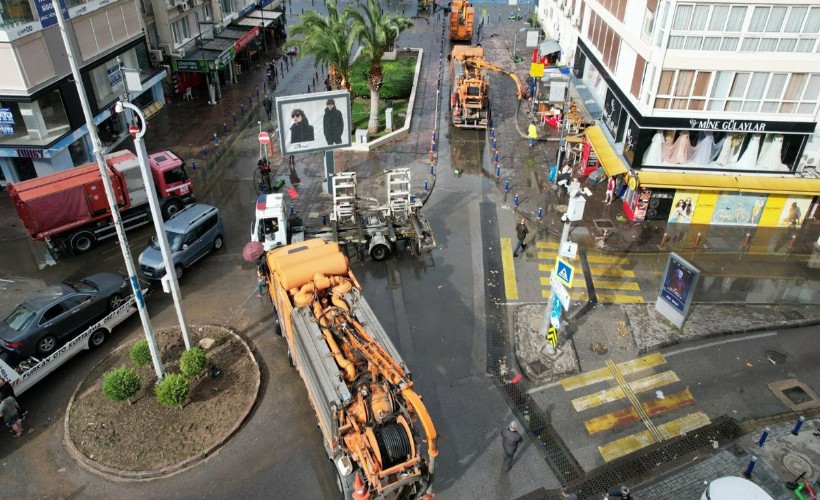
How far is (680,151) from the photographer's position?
25828 mm

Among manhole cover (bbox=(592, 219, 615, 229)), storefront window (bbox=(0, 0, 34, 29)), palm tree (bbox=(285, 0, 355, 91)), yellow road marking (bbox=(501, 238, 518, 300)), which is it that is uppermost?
storefront window (bbox=(0, 0, 34, 29))

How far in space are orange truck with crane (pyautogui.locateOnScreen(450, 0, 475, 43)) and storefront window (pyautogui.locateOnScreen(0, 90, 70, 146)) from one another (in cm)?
3896

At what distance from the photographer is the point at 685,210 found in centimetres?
2698

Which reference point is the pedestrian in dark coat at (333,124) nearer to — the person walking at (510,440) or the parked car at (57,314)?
the parked car at (57,314)

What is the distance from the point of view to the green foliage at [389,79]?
143ft

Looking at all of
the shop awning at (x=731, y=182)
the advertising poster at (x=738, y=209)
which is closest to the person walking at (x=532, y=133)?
the shop awning at (x=731, y=182)

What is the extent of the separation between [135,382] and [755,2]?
1013 inches

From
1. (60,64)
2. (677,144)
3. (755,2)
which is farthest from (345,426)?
(60,64)

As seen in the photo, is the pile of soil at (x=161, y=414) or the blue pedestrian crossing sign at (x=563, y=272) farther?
the blue pedestrian crossing sign at (x=563, y=272)

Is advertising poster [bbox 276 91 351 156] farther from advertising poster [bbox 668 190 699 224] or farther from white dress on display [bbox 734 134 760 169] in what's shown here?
white dress on display [bbox 734 134 760 169]

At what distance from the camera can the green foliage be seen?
43606 mm

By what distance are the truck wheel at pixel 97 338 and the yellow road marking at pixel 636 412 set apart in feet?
53.4

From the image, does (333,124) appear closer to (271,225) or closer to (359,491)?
(271,225)

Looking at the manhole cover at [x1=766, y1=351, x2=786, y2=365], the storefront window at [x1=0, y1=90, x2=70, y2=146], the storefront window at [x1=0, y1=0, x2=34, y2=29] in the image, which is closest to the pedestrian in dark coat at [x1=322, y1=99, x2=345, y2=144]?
the storefront window at [x1=0, y1=90, x2=70, y2=146]
